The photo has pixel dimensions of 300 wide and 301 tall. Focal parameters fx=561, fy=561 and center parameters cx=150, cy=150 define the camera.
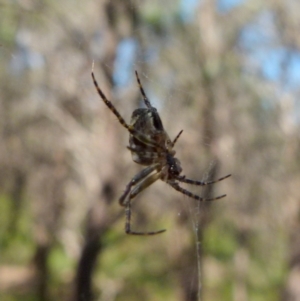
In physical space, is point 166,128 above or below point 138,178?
above

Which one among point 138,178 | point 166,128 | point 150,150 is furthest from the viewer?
point 166,128

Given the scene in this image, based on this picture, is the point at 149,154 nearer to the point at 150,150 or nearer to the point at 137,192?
the point at 150,150

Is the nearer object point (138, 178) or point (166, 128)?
point (138, 178)

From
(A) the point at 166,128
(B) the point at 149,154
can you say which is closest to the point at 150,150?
(B) the point at 149,154

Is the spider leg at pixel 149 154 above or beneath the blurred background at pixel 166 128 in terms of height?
beneath

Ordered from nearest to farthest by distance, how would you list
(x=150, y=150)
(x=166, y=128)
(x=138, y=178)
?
(x=150, y=150) → (x=138, y=178) → (x=166, y=128)

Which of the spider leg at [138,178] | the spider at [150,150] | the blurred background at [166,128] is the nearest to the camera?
the spider at [150,150]

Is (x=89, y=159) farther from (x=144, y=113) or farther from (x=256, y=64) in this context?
(x=144, y=113)
